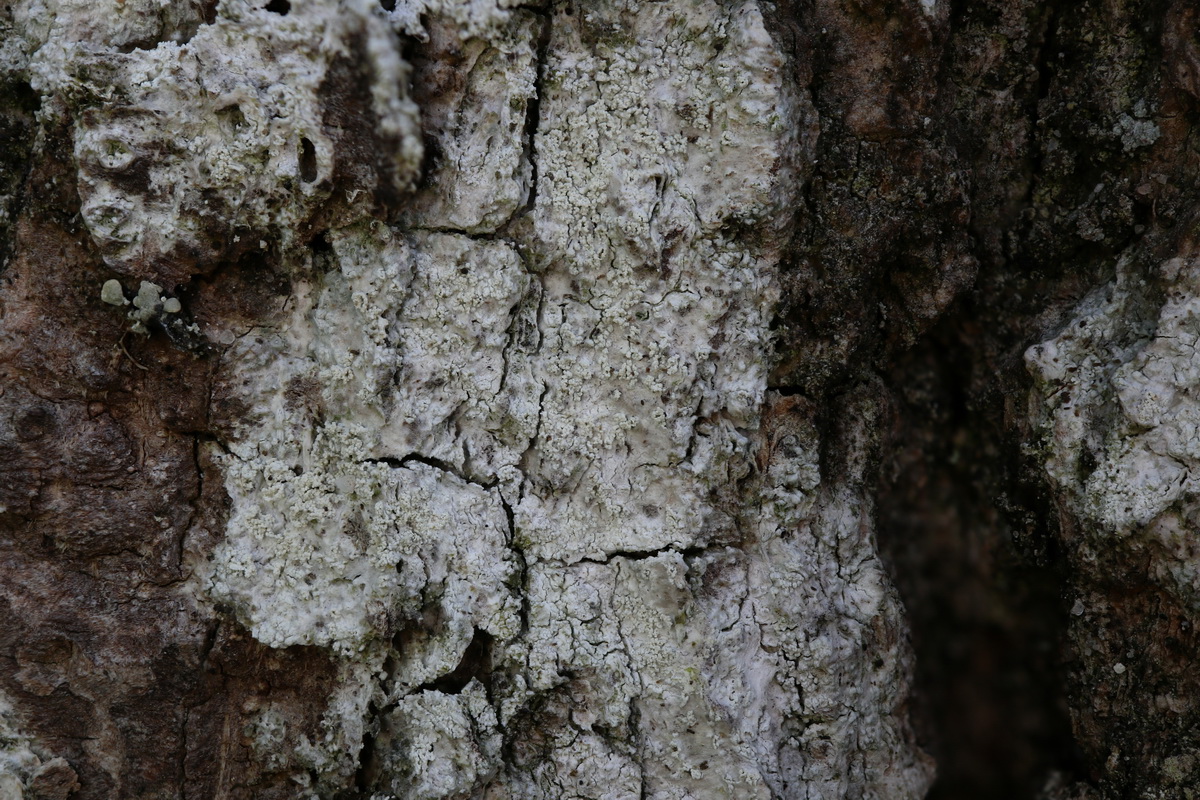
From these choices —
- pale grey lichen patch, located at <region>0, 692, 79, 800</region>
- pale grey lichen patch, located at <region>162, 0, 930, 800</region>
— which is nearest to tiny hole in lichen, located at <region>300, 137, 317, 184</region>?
pale grey lichen patch, located at <region>162, 0, 930, 800</region>

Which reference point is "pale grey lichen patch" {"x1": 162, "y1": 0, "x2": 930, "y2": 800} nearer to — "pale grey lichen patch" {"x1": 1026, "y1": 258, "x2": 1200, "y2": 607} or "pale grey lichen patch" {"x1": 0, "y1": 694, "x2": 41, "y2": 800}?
"pale grey lichen patch" {"x1": 0, "y1": 694, "x2": 41, "y2": 800}

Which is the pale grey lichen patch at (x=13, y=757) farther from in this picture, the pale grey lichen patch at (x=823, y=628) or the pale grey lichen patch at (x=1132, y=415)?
the pale grey lichen patch at (x=1132, y=415)

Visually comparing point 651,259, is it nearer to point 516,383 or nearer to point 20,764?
point 516,383

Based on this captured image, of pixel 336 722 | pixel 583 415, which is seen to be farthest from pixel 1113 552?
pixel 336 722

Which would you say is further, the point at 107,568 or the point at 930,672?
the point at 930,672

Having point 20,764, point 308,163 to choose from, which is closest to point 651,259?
point 308,163

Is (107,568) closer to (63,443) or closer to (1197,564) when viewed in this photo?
(63,443)
